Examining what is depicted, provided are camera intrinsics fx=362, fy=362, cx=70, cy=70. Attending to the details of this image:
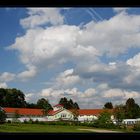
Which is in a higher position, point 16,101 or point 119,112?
point 16,101

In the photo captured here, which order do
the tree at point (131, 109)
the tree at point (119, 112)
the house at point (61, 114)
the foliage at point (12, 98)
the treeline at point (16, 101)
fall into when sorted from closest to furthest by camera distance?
the tree at point (119, 112) → the tree at point (131, 109) → the foliage at point (12, 98) → the treeline at point (16, 101) → the house at point (61, 114)

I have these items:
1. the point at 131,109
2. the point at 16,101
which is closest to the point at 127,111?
the point at 131,109

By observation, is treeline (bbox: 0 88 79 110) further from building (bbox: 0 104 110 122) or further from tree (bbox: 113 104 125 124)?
tree (bbox: 113 104 125 124)

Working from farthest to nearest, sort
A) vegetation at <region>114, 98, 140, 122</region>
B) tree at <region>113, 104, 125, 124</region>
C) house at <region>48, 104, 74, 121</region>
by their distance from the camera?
Answer: house at <region>48, 104, 74, 121</region>
vegetation at <region>114, 98, 140, 122</region>
tree at <region>113, 104, 125, 124</region>

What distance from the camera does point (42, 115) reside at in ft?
132
